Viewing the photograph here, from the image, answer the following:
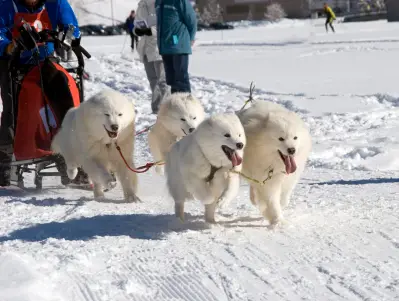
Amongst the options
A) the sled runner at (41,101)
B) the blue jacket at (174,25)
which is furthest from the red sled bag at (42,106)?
the blue jacket at (174,25)

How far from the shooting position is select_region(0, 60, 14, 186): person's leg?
5.62m

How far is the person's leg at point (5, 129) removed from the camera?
5.62 metres

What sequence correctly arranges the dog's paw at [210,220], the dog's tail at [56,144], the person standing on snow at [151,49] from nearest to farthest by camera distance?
the dog's paw at [210,220], the dog's tail at [56,144], the person standing on snow at [151,49]

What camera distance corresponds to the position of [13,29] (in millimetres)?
5590

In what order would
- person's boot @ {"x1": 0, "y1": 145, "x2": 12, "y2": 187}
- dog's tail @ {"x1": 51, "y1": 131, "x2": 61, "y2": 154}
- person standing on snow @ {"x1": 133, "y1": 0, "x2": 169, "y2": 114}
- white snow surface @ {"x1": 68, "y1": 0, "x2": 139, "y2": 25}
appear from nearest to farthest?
dog's tail @ {"x1": 51, "y1": 131, "x2": 61, "y2": 154}, person's boot @ {"x1": 0, "y1": 145, "x2": 12, "y2": 187}, person standing on snow @ {"x1": 133, "y1": 0, "x2": 169, "y2": 114}, white snow surface @ {"x1": 68, "y1": 0, "x2": 139, "y2": 25}

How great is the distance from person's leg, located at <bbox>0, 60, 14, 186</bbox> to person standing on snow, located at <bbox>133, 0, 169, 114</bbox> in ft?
12.3

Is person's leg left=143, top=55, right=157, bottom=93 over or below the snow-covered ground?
over

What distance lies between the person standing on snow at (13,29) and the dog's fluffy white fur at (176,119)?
96 centimetres

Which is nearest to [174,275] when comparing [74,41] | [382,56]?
[74,41]

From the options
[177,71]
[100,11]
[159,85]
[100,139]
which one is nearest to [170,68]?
[177,71]

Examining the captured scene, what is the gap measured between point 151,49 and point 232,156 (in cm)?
577

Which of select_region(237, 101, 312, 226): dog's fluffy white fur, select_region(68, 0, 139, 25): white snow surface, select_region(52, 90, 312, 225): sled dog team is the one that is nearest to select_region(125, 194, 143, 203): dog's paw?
select_region(52, 90, 312, 225): sled dog team

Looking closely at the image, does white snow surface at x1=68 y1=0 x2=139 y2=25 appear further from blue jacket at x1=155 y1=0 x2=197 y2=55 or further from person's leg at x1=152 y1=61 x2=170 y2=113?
blue jacket at x1=155 y1=0 x2=197 y2=55

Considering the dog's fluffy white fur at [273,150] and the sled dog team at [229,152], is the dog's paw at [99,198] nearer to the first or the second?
the sled dog team at [229,152]
